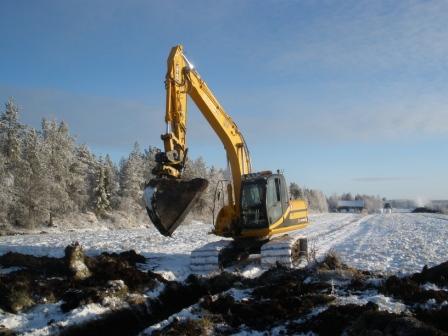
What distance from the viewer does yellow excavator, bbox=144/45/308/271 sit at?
11.7 m

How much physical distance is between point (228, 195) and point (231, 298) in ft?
20.2

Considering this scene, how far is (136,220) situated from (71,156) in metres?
9.87

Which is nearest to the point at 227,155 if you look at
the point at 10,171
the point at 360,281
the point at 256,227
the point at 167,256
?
the point at 256,227

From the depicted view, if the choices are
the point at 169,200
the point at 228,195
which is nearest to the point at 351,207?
the point at 228,195

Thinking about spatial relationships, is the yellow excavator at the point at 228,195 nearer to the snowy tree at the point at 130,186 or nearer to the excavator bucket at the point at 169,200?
the excavator bucket at the point at 169,200

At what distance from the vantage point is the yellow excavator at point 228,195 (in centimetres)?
1166

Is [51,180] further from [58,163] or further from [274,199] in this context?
[274,199]

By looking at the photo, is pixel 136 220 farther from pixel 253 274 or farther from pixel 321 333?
pixel 321 333

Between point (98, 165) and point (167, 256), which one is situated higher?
point (98, 165)

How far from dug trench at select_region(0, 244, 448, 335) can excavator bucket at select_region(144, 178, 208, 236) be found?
1.28 m

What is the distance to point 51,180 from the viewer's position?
129ft

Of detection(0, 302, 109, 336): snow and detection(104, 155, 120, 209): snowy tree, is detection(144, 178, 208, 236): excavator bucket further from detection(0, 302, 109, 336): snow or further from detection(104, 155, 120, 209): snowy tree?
detection(104, 155, 120, 209): snowy tree

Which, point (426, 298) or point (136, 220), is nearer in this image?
point (426, 298)

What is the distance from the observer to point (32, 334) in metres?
7.55
